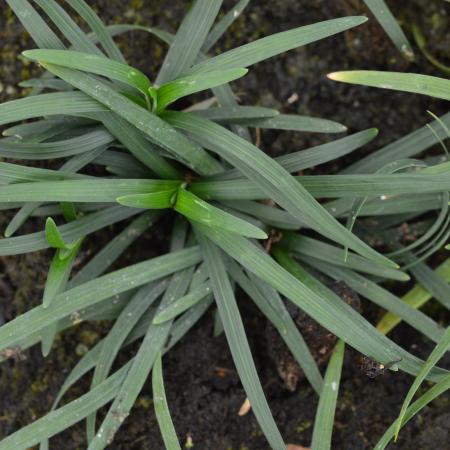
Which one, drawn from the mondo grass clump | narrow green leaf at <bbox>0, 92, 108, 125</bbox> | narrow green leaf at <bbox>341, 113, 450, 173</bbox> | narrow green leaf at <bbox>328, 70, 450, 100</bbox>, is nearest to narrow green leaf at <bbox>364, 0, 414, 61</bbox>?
the mondo grass clump

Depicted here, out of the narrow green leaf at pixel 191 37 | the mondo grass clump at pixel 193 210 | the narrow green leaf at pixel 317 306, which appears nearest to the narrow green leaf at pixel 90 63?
the mondo grass clump at pixel 193 210

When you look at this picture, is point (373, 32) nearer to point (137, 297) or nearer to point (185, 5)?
point (185, 5)

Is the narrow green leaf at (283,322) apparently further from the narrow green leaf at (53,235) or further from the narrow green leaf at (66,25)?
the narrow green leaf at (66,25)

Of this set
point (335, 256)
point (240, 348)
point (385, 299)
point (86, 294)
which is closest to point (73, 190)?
point (86, 294)

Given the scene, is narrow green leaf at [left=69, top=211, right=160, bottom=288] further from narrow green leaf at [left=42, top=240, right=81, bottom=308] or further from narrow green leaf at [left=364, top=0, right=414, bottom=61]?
narrow green leaf at [left=364, top=0, right=414, bottom=61]

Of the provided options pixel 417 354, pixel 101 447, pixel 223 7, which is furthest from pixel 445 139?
pixel 101 447

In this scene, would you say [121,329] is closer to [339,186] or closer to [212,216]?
[212,216]
